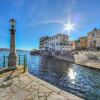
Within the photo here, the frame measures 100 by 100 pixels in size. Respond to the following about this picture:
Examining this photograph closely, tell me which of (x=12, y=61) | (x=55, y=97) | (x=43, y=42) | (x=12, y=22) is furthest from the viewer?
(x=43, y=42)

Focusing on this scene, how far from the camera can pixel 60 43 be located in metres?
60.2

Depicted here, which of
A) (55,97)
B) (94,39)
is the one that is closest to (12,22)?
(55,97)

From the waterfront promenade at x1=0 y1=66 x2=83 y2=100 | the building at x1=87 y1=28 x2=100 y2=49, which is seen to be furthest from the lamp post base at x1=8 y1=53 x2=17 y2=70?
the building at x1=87 y1=28 x2=100 y2=49

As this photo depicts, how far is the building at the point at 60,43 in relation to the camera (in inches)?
2318

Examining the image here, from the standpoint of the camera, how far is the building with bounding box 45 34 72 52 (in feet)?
193

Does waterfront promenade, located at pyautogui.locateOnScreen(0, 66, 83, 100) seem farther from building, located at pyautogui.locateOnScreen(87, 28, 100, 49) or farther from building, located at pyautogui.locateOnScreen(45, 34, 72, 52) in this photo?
→ building, located at pyautogui.locateOnScreen(45, 34, 72, 52)

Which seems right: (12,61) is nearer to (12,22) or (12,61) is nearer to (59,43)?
(12,22)

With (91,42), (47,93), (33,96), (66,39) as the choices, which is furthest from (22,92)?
(66,39)

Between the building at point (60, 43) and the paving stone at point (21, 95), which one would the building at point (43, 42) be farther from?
the paving stone at point (21, 95)

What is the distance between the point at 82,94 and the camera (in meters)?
8.66

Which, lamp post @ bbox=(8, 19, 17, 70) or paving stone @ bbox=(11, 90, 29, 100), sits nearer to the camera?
paving stone @ bbox=(11, 90, 29, 100)

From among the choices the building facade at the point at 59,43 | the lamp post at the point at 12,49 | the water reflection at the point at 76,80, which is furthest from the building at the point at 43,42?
the lamp post at the point at 12,49

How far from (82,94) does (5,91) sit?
20.3 feet

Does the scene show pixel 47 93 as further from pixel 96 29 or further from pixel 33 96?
pixel 96 29
